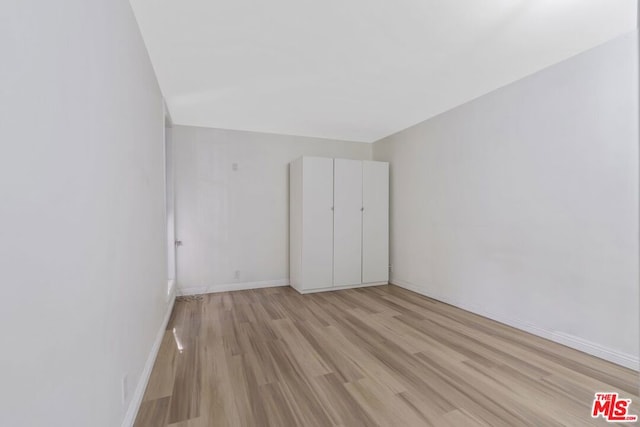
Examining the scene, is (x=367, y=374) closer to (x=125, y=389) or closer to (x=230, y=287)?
(x=125, y=389)

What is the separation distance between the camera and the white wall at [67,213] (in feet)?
2.22

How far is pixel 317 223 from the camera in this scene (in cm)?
427

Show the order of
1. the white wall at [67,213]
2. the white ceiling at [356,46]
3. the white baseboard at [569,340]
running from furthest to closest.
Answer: the white baseboard at [569,340], the white ceiling at [356,46], the white wall at [67,213]

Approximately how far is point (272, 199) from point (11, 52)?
12.9 feet

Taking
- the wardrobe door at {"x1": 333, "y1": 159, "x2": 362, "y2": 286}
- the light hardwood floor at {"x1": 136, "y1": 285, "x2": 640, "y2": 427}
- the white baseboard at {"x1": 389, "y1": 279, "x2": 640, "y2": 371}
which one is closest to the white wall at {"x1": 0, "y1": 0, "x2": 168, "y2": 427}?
the light hardwood floor at {"x1": 136, "y1": 285, "x2": 640, "y2": 427}

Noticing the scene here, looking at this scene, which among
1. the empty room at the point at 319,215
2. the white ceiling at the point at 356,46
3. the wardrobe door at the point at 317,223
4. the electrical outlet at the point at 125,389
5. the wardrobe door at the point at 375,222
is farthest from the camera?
the wardrobe door at the point at 375,222

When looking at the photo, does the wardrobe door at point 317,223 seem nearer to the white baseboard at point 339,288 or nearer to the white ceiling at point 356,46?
the white baseboard at point 339,288

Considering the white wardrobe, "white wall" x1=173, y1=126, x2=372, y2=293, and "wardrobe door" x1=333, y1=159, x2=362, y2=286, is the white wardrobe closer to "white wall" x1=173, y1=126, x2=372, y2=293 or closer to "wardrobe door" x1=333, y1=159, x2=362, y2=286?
"wardrobe door" x1=333, y1=159, x2=362, y2=286

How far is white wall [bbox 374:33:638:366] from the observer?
2.17 metres

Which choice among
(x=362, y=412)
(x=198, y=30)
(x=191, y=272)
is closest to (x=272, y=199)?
(x=191, y=272)

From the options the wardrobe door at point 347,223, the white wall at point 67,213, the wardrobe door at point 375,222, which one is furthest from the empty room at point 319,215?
the wardrobe door at point 375,222

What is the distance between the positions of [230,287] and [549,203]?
399 cm

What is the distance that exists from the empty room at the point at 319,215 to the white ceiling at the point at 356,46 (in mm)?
21

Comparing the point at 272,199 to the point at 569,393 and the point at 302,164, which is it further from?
the point at 569,393
